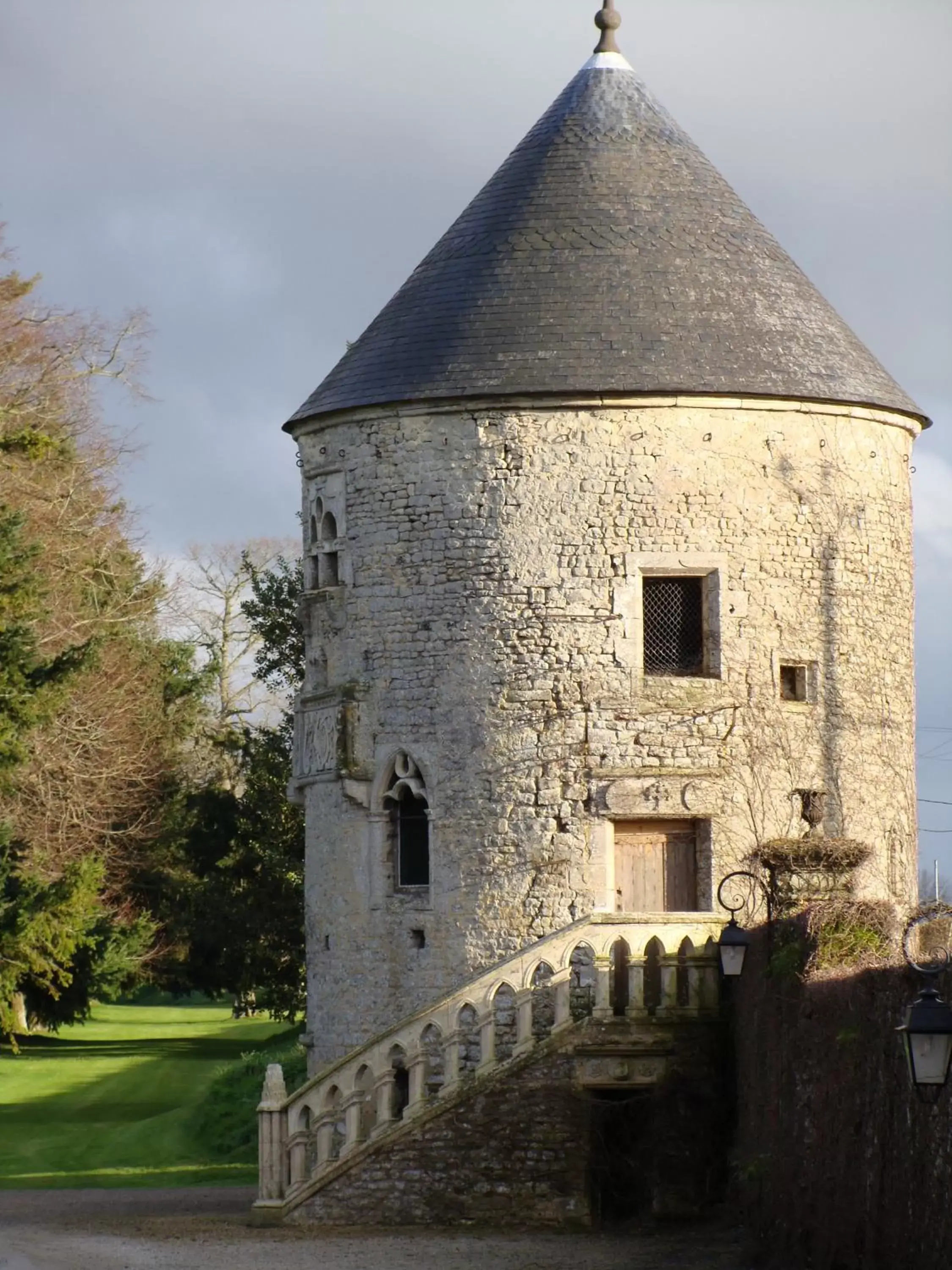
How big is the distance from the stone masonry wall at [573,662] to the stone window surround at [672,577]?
2 cm

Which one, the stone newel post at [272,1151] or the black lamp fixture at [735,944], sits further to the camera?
→ the stone newel post at [272,1151]

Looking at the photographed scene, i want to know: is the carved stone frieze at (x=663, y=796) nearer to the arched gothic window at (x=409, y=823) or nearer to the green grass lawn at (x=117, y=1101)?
the arched gothic window at (x=409, y=823)

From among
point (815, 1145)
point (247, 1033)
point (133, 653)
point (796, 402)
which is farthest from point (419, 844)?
→ point (247, 1033)

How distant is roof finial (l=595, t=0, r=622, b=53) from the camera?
2528 centimetres

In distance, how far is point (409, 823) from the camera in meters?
23.0

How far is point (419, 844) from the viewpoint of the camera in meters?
22.8

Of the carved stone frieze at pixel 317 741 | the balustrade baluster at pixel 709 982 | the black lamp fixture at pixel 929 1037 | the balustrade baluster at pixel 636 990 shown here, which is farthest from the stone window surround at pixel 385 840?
the black lamp fixture at pixel 929 1037

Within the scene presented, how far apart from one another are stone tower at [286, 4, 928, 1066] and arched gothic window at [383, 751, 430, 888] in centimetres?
3

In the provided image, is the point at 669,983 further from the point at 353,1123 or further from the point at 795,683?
the point at 795,683

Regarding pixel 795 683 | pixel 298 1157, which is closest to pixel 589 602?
pixel 795 683

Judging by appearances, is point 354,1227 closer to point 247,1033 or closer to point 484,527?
point 484,527

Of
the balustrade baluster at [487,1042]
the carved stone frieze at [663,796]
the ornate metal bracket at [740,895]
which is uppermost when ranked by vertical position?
the carved stone frieze at [663,796]

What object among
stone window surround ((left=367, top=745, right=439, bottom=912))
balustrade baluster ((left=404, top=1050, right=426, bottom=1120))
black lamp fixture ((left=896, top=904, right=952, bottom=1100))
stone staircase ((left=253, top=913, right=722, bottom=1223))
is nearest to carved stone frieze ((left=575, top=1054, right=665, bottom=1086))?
stone staircase ((left=253, top=913, right=722, bottom=1223))

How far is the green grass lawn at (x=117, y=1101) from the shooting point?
2744cm
